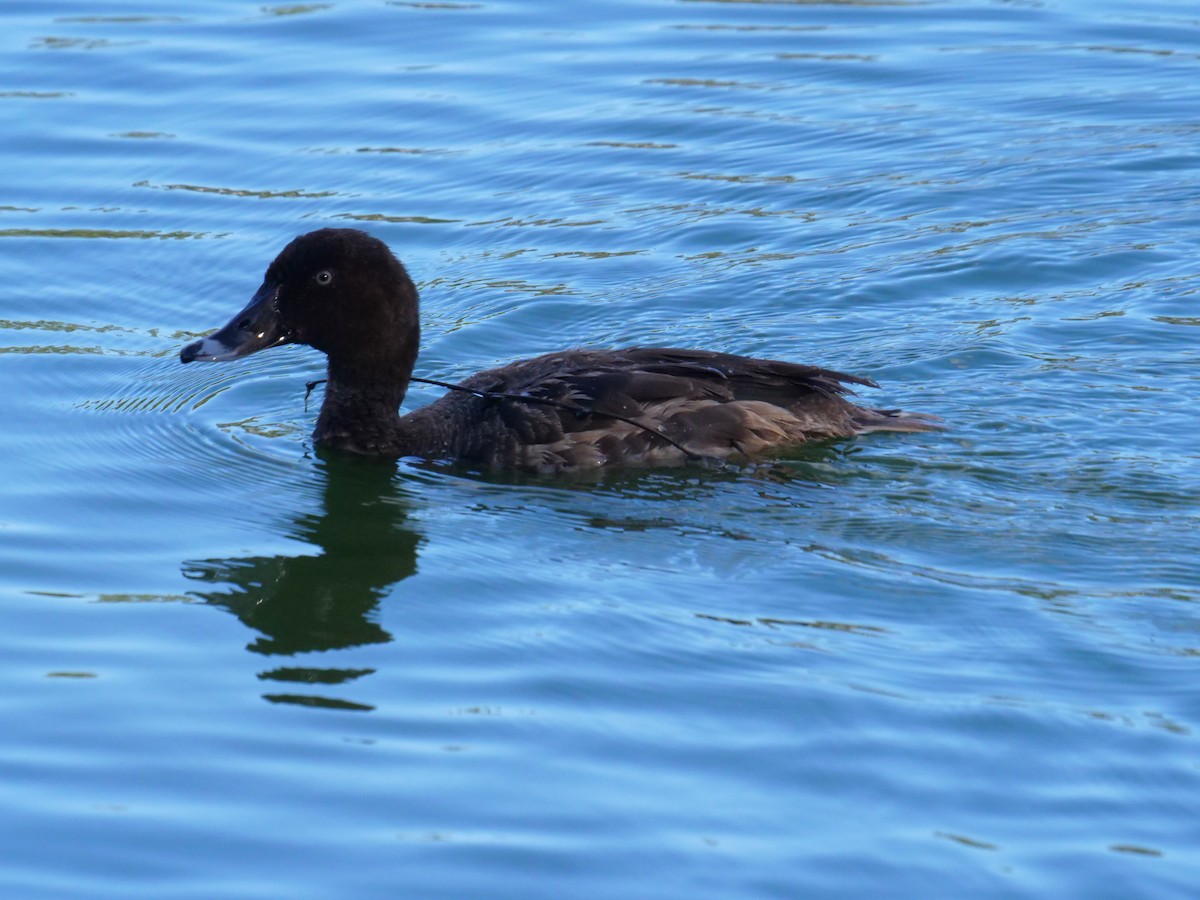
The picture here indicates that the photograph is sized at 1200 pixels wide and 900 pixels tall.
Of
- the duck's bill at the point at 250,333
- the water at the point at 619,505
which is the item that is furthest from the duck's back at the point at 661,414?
the duck's bill at the point at 250,333

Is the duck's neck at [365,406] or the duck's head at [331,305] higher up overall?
the duck's head at [331,305]

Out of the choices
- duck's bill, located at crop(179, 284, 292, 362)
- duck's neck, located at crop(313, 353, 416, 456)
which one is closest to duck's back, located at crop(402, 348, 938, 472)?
duck's neck, located at crop(313, 353, 416, 456)

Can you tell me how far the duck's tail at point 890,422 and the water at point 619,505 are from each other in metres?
0.16

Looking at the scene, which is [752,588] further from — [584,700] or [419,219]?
[419,219]

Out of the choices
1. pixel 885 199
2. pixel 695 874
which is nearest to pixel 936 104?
pixel 885 199

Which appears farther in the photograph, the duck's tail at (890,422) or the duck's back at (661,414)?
the duck's tail at (890,422)

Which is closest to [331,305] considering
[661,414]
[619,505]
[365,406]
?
[365,406]

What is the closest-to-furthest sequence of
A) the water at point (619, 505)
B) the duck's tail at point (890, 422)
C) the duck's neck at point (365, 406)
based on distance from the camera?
the water at point (619, 505) → the duck's tail at point (890, 422) → the duck's neck at point (365, 406)

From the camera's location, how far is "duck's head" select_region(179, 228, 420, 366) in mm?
9625

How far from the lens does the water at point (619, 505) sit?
584cm

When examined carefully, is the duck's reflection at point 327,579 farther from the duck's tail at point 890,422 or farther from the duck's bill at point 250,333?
the duck's tail at point 890,422

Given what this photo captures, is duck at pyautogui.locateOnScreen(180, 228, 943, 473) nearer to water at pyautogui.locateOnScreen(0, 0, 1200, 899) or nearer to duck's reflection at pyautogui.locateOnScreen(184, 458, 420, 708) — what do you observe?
water at pyautogui.locateOnScreen(0, 0, 1200, 899)

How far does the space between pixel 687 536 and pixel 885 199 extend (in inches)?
226

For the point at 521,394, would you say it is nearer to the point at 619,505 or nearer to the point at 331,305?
the point at 619,505
